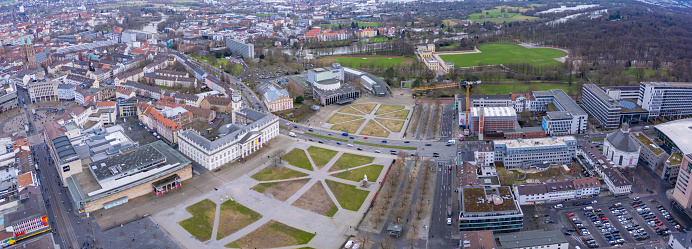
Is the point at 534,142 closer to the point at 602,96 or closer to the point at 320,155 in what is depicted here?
the point at 602,96

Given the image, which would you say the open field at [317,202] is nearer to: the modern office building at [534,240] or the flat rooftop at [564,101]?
the modern office building at [534,240]

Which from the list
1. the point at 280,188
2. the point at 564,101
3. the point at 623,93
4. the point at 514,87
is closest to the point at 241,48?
the point at 514,87

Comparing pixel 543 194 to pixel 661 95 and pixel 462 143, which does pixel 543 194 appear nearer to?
pixel 462 143

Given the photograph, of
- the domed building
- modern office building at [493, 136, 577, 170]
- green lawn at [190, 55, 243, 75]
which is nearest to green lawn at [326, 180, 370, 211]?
modern office building at [493, 136, 577, 170]

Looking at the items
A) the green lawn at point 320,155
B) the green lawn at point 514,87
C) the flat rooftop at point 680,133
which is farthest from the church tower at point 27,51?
the flat rooftop at point 680,133

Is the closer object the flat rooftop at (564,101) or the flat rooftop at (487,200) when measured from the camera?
the flat rooftop at (487,200)

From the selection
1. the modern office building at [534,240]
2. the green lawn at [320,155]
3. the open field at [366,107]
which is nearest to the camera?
the modern office building at [534,240]

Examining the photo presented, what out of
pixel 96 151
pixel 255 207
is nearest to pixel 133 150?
pixel 96 151
